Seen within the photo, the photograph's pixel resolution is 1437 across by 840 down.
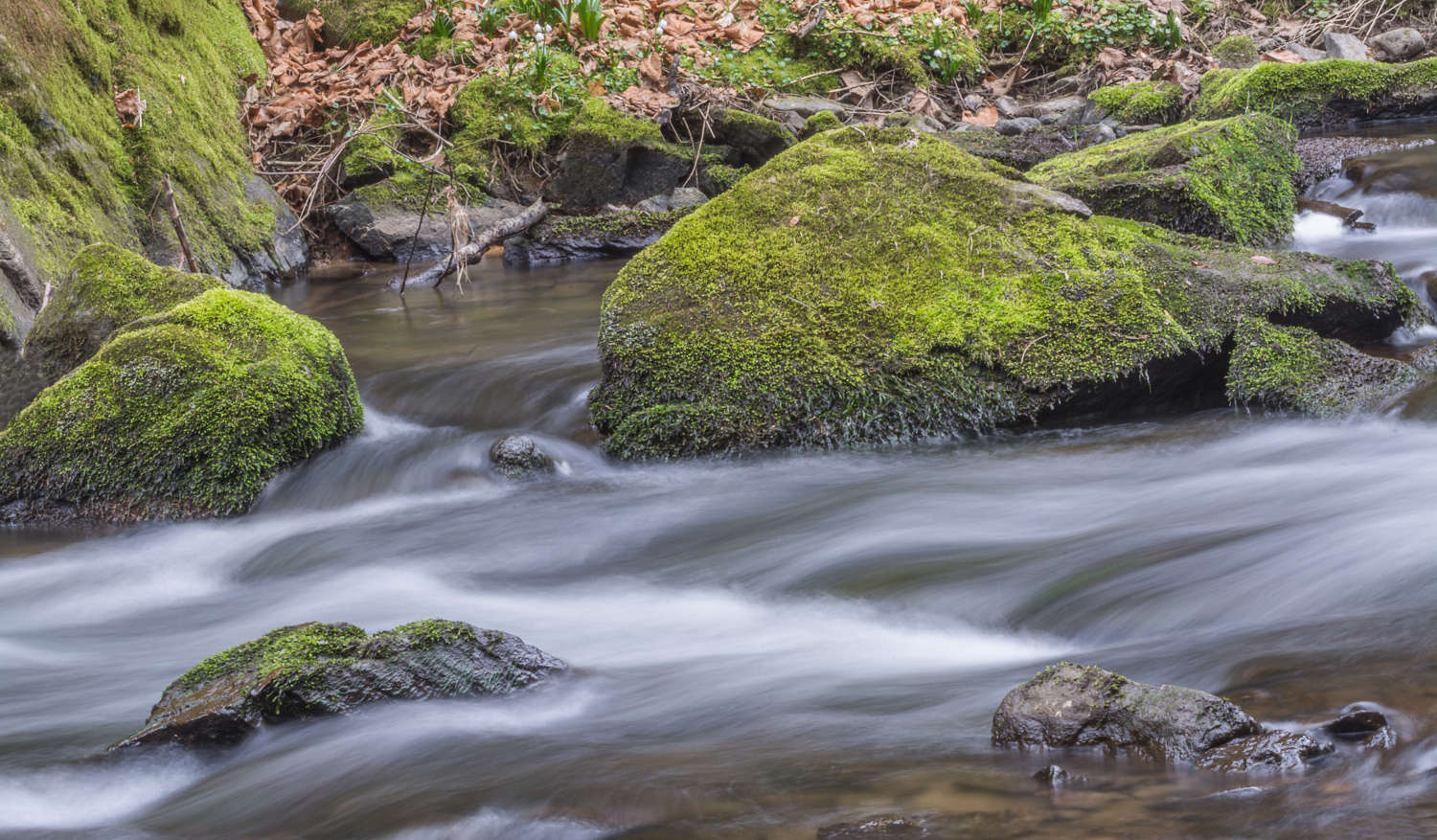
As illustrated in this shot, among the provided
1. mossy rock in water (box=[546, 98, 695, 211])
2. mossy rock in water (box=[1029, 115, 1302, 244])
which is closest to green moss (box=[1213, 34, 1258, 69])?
mossy rock in water (box=[1029, 115, 1302, 244])

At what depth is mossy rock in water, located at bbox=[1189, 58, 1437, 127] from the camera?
9.13 meters

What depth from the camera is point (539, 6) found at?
1170cm

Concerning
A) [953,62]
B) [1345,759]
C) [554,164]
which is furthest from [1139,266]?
[953,62]

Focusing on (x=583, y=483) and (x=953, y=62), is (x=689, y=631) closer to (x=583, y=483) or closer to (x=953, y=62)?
(x=583, y=483)

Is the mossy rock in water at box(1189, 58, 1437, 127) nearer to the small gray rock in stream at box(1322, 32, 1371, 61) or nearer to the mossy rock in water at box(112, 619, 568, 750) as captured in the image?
the small gray rock in stream at box(1322, 32, 1371, 61)

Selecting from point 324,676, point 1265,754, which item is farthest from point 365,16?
point 1265,754

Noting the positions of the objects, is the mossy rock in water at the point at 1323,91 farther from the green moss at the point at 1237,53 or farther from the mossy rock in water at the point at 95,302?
the mossy rock in water at the point at 95,302

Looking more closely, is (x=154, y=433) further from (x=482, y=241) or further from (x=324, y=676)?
(x=482, y=241)

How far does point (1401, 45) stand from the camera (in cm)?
1156

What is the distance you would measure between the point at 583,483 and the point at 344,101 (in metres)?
8.17

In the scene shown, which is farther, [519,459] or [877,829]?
[519,459]

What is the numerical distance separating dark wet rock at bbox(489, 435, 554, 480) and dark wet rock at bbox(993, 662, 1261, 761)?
2.82 metres

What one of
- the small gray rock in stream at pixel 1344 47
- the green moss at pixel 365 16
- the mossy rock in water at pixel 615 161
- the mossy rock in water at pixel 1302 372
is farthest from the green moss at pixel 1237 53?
the green moss at pixel 365 16

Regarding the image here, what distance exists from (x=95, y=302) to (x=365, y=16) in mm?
8145
